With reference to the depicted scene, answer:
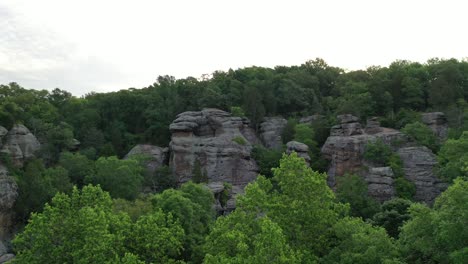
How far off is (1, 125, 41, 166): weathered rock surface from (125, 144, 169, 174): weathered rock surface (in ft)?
35.8

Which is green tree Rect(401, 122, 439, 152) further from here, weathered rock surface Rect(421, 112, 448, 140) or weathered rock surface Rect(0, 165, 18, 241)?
weathered rock surface Rect(0, 165, 18, 241)

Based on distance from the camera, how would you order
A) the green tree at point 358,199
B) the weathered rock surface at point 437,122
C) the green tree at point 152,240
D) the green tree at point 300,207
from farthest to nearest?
the weathered rock surface at point 437,122
the green tree at point 358,199
the green tree at point 300,207
the green tree at point 152,240

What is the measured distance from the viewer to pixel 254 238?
1897 cm

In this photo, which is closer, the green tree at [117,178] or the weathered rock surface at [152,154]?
the green tree at [117,178]

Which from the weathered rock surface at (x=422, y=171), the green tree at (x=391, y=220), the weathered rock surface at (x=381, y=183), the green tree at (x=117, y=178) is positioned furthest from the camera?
the weathered rock surface at (x=422, y=171)

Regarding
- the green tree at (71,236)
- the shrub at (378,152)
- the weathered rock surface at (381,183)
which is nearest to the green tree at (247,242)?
the green tree at (71,236)

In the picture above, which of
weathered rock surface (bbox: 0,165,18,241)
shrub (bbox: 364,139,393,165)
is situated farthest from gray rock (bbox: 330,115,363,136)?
weathered rock surface (bbox: 0,165,18,241)

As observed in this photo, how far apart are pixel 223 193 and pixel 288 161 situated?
91.7 ft

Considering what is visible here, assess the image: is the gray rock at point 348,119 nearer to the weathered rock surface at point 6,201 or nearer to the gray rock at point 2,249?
the weathered rock surface at point 6,201

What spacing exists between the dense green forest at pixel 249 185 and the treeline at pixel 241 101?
18 centimetres

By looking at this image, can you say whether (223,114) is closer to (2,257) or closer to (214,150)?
(214,150)

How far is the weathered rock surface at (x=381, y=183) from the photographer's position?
44.9 meters

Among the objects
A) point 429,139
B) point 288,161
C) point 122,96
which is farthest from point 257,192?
point 122,96

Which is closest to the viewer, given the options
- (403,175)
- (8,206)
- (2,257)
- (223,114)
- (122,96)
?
(2,257)
